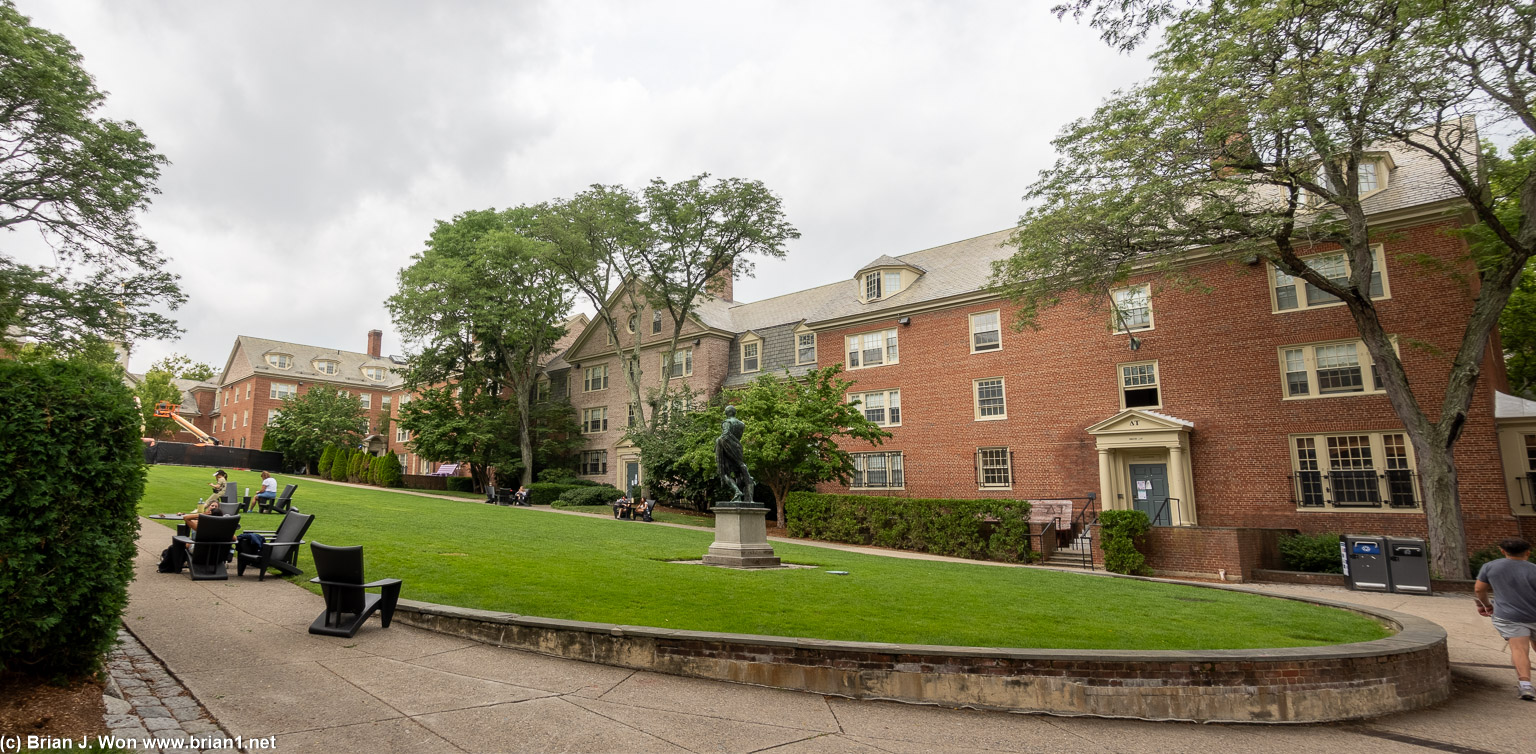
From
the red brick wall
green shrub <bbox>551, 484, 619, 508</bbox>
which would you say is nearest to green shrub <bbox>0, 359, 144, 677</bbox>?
the red brick wall

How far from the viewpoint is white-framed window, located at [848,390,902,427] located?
28547mm

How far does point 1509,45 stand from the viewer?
13914 millimetres

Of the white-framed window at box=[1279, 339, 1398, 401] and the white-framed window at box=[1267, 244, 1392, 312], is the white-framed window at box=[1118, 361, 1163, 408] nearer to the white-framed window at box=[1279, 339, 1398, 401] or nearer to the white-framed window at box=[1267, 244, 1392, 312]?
the white-framed window at box=[1279, 339, 1398, 401]

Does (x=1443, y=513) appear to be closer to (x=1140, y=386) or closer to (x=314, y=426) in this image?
(x=1140, y=386)

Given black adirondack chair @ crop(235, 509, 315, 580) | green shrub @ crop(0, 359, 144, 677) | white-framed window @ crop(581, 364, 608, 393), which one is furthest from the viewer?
white-framed window @ crop(581, 364, 608, 393)

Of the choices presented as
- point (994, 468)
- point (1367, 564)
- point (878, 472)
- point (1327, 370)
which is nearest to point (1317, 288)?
point (1327, 370)

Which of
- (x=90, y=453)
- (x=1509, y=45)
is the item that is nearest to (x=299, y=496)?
(x=90, y=453)

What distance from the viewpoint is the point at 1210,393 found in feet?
70.9

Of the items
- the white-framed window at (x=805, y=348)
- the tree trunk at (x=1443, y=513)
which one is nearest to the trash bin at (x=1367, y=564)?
the tree trunk at (x=1443, y=513)

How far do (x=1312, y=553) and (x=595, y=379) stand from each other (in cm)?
3298

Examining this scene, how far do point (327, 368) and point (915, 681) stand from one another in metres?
72.4

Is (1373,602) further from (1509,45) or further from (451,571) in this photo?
(451,571)

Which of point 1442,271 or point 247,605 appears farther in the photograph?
point 1442,271

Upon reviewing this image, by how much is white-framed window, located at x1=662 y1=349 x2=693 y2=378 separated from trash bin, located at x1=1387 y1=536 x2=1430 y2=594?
27.2 meters
